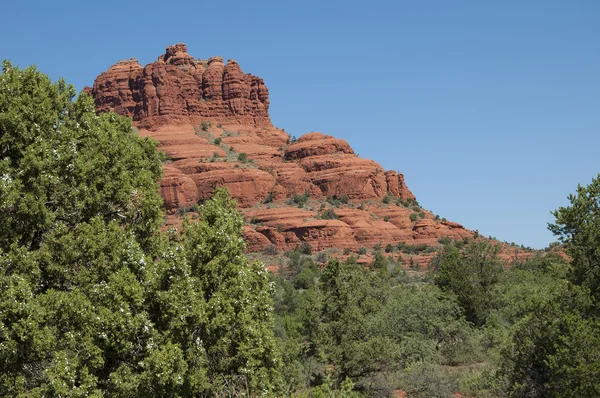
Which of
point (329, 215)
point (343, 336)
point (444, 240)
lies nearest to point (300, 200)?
point (329, 215)

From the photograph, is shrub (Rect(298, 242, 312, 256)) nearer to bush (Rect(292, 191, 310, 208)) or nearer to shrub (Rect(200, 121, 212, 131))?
bush (Rect(292, 191, 310, 208))

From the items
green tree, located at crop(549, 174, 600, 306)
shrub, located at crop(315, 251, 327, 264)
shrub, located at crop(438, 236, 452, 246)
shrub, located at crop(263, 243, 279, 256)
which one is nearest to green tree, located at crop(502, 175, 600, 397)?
green tree, located at crop(549, 174, 600, 306)

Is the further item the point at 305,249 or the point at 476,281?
the point at 305,249

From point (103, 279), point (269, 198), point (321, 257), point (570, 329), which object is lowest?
point (570, 329)

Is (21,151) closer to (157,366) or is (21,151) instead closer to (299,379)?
(157,366)

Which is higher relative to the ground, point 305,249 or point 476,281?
point 305,249

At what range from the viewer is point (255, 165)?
398 feet

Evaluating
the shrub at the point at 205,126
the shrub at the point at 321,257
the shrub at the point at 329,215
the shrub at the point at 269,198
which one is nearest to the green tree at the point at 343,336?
the shrub at the point at 321,257

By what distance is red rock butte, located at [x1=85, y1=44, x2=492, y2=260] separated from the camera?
347 feet

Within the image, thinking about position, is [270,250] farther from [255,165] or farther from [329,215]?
[255,165]

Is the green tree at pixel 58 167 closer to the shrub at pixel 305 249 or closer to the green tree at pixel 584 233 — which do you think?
the green tree at pixel 584 233

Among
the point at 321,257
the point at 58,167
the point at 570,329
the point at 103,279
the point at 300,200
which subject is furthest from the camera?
the point at 300,200

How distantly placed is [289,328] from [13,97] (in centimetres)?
3247

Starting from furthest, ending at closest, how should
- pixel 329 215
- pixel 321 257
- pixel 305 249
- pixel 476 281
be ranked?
1. pixel 329 215
2. pixel 305 249
3. pixel 321 257
4. pixel 476 281
